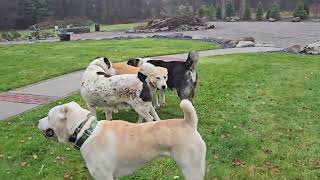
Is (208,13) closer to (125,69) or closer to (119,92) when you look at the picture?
(125,69)

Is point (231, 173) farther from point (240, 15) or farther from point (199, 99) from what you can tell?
point (240, 15)

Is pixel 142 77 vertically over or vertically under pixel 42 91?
over

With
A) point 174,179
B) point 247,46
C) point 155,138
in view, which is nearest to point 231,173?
point 174,179

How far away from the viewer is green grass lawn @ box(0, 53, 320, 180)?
5.85 m

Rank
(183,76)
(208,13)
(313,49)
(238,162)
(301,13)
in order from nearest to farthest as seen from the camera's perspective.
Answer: (238,162), (183,76), (313,49), (301,13), (208,13)

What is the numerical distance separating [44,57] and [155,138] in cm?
1467

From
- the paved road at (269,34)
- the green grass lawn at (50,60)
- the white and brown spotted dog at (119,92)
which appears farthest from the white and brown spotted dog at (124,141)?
the paved road at (269,34)

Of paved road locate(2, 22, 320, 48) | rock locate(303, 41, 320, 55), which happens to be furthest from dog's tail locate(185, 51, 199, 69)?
paved road locate(2, 22, 320, 48)

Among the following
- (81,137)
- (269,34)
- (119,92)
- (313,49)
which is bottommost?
(269,34)

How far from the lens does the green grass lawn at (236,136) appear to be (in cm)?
585

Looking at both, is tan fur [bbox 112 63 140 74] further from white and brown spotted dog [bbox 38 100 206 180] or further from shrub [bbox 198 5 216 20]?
shrub [bbox 198 5 216 20]

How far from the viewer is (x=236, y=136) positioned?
Answer: 7102mm

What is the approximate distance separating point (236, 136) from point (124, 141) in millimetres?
3114

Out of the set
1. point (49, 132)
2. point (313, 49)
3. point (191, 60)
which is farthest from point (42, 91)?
point (313, 49)
